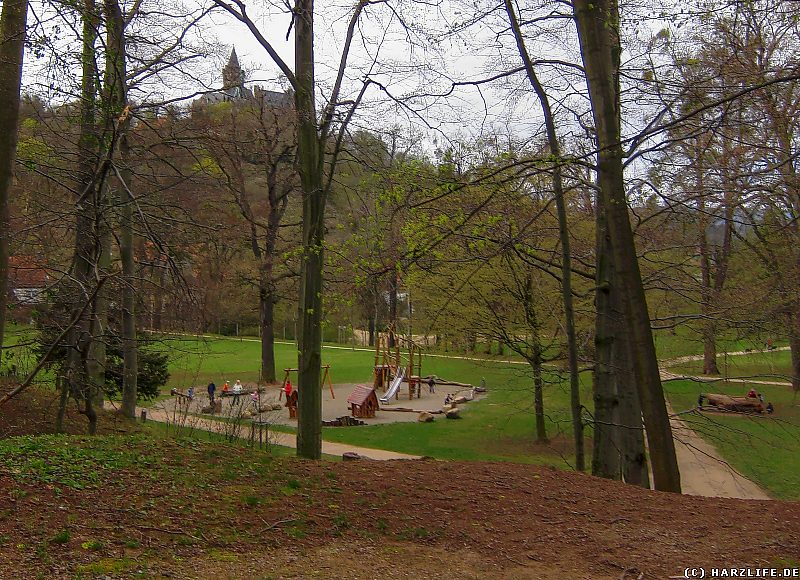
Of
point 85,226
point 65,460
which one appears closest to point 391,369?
point 85,226

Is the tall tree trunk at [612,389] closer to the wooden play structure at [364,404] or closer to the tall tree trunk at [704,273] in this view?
the tall tree trunk at [704,273]

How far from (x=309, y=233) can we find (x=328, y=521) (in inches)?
179

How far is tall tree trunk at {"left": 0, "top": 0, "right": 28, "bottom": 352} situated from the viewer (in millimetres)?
6512

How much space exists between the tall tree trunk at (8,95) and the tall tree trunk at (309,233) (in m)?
3.41

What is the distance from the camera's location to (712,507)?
657cm

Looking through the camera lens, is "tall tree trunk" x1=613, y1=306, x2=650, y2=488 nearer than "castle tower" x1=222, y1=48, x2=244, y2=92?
Yes

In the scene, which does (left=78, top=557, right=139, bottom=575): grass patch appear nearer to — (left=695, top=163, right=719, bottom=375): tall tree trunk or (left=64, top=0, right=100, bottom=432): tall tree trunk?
(left=64, top=0, right=100, bottom=432): tall tree trunk

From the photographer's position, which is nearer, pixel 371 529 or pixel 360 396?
pixel 371 529

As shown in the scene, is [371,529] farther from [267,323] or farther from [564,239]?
[267,323]

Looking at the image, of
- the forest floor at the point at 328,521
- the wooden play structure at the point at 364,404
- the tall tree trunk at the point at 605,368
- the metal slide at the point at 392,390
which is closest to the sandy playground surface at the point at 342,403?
the metal slide at the point at 392,390

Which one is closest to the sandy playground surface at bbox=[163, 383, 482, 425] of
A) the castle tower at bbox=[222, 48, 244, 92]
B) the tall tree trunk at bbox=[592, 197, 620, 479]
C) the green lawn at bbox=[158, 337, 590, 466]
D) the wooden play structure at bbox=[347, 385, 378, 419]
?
the wooden play structure at bbox=[347, 385, 378, 419]

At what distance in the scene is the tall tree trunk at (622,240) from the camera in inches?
316

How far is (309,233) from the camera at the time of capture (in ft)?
30.1

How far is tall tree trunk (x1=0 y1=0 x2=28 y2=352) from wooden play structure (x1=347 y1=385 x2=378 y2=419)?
15921mm
